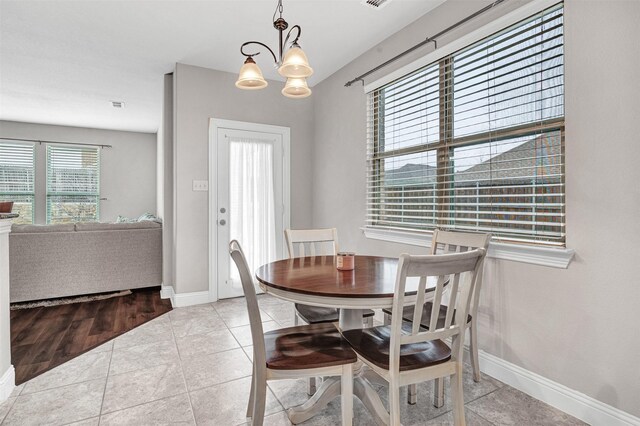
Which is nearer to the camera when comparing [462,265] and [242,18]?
[462,265]

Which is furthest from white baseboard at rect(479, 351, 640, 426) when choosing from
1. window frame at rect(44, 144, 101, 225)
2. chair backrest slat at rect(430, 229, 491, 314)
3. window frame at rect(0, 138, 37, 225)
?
window frame at rect(0, 138, 37, 225)

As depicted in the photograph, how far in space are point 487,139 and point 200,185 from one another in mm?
2876

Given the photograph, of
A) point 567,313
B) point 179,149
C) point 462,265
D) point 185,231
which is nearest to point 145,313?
point 185,231

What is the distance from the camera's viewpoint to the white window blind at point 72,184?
6461mm

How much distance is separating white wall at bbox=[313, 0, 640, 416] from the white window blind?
23.8 ft

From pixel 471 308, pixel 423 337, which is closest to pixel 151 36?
pixel 423 337

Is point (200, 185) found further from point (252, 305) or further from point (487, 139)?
point (487, 139)

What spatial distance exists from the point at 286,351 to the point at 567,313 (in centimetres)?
150

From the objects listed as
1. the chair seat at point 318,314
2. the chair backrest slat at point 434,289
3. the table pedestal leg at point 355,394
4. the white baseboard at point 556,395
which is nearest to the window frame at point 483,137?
the white baseboard at point 556,395

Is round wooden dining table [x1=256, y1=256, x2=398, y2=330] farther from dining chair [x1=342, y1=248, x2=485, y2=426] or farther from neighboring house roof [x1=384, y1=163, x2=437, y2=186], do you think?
neighboring house roof [x1=384, y1=163, x2=437, y2=186]

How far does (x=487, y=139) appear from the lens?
2.24 meters

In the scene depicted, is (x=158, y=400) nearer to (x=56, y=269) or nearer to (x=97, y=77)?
(x=56, y=269)

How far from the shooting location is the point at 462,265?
51.8 inches

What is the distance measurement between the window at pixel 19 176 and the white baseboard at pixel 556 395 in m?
7.69
